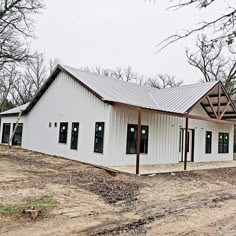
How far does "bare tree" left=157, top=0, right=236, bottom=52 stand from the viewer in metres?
2.93

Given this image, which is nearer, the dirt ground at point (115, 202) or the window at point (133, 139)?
the dirt ground at point (115, 202)

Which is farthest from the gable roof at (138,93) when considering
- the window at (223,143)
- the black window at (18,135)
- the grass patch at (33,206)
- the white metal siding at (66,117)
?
the grass patch at (33,206)

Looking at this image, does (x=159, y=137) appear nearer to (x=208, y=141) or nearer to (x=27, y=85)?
(x=208, y=141)

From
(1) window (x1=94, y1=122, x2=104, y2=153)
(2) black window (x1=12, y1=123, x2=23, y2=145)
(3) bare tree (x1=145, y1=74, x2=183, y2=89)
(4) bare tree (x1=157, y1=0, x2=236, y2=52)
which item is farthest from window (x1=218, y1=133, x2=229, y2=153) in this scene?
(3) bare tree (x1=145, y1=74, x2=183, y2=89)

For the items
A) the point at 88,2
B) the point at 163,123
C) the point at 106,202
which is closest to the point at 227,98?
the point at 163,123

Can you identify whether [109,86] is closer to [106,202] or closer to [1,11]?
[1,11]

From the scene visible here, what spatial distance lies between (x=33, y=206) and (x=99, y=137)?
24.4 feet

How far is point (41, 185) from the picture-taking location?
26.9 ft

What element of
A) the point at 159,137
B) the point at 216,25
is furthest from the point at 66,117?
the point at 216,25

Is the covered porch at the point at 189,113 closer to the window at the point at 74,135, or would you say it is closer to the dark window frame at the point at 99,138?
the dark window frame at the point at 99,138

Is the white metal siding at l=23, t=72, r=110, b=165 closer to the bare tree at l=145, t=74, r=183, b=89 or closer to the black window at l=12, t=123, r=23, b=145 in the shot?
Result: the black window at l=12, t=123, r=23, b=145

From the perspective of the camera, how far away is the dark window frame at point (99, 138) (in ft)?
Answer: 42.9

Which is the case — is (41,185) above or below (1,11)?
below

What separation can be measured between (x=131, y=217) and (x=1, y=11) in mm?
13037
